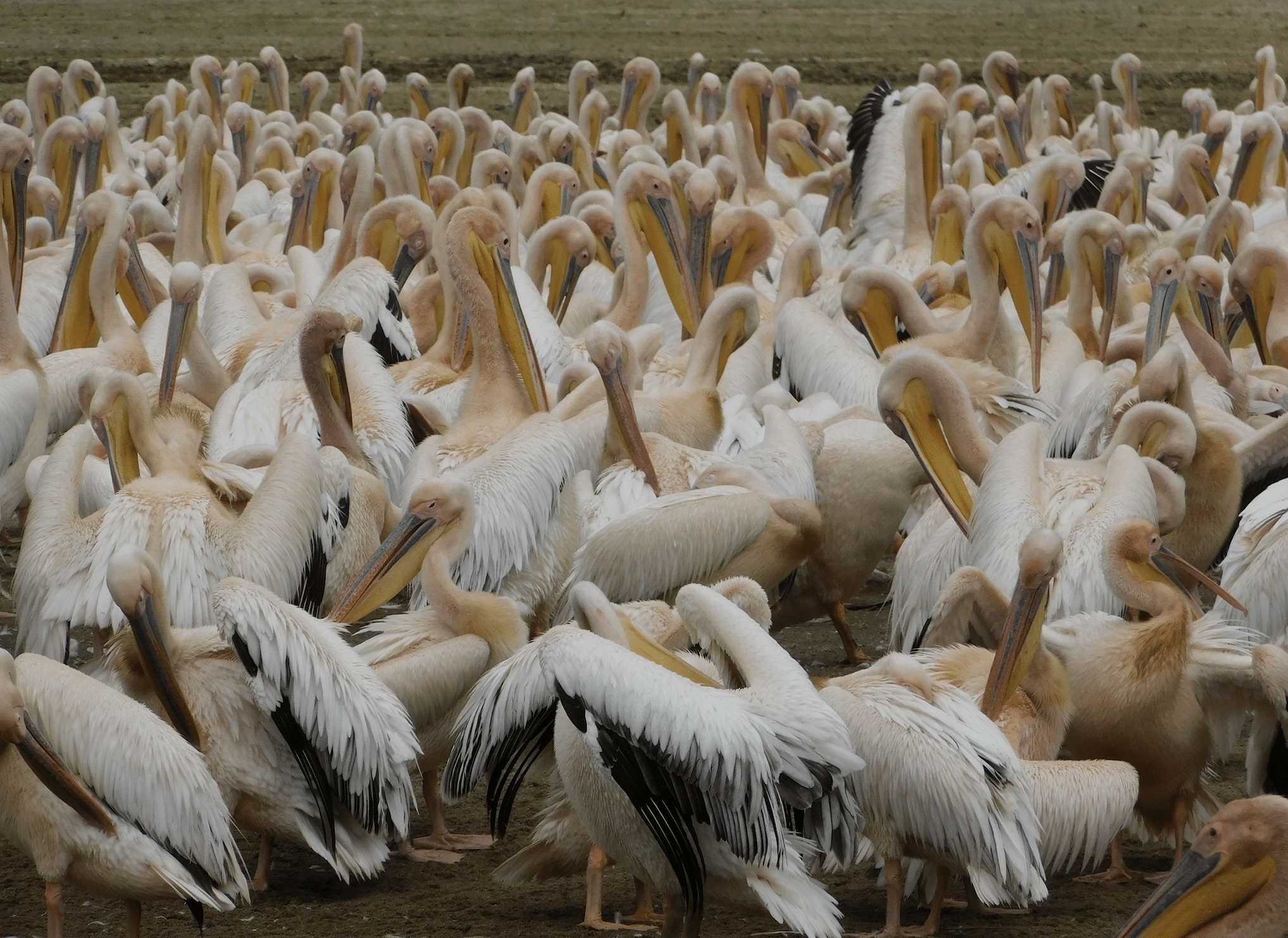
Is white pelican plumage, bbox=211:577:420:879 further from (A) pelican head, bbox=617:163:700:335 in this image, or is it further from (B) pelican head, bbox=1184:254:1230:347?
(B) pelican head, bbox=1184:254:1230:347

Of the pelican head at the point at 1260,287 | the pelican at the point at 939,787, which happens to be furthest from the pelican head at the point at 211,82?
the pelican at the point at 939,787

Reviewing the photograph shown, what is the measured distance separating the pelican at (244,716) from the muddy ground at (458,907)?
0.36 ft

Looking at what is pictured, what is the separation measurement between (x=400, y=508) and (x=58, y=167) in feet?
23.2

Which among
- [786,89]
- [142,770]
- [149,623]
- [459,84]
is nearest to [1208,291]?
[149,623]

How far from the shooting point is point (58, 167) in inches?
448

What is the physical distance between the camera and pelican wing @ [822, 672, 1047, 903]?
338cm

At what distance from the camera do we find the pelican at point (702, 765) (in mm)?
3166

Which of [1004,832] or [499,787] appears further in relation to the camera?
[499,787]

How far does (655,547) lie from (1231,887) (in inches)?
92.8

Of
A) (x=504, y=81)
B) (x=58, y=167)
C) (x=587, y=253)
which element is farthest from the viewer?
(x=504, y=81)

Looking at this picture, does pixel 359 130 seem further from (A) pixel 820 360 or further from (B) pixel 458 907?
(B) pixel 458 907

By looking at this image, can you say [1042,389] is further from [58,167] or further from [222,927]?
[58,167]

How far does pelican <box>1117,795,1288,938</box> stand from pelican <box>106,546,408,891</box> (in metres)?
1.69

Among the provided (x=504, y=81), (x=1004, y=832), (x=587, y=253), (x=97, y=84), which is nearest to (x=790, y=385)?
(x=587, y=253)
